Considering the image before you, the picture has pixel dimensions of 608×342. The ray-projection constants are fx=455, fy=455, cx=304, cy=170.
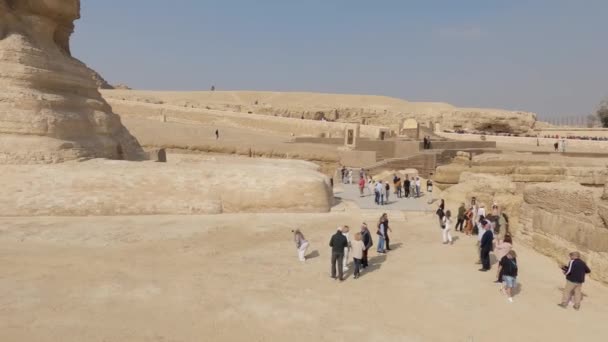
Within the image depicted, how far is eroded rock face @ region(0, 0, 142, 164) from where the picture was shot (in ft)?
34.4

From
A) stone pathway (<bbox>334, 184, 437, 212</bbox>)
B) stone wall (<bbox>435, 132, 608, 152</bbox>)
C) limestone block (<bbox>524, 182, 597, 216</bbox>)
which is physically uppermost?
stone wall (<bbox>435, 132, 608, 152</bbox>)

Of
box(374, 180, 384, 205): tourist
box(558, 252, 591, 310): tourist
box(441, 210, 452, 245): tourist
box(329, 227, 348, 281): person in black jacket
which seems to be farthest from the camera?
box(374, 180, 384, 205): tourist

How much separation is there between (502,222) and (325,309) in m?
5.23

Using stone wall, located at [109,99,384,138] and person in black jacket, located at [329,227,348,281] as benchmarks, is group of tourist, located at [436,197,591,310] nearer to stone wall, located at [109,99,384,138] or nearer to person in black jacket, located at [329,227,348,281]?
person in black jacket, located at [329,227,348,281]

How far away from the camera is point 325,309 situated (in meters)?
5.64

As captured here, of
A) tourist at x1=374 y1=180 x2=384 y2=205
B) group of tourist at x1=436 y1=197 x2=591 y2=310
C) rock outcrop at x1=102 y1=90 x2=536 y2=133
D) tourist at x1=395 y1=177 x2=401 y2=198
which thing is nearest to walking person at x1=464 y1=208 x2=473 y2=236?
group of tourist at x1=436 y1=197 x2=591 y2=310

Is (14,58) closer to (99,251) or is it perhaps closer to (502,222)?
(99,251)

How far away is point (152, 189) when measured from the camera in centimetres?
1055

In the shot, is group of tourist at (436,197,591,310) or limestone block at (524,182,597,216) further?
limestone block at (524,182,597,216)

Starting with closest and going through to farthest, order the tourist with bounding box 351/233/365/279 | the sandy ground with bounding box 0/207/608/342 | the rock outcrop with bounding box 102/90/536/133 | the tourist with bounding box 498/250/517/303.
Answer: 1. the sandy ground with bounding box 0/207/608/342
2. the tourist with bounding box 498/250/517/303
3. the tourist with bounding box 351/233/365/279
4. the rock outcrop with bounding box 102/90/536/133

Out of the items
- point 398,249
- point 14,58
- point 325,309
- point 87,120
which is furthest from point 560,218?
point 14,58

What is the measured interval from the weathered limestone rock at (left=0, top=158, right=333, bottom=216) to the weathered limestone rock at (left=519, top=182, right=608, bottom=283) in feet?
15.1

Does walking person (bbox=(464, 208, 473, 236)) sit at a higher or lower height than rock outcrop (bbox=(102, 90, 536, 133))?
lower

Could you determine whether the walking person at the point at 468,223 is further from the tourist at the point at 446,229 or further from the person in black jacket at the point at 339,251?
the person in black jacket at the point at 339,251
